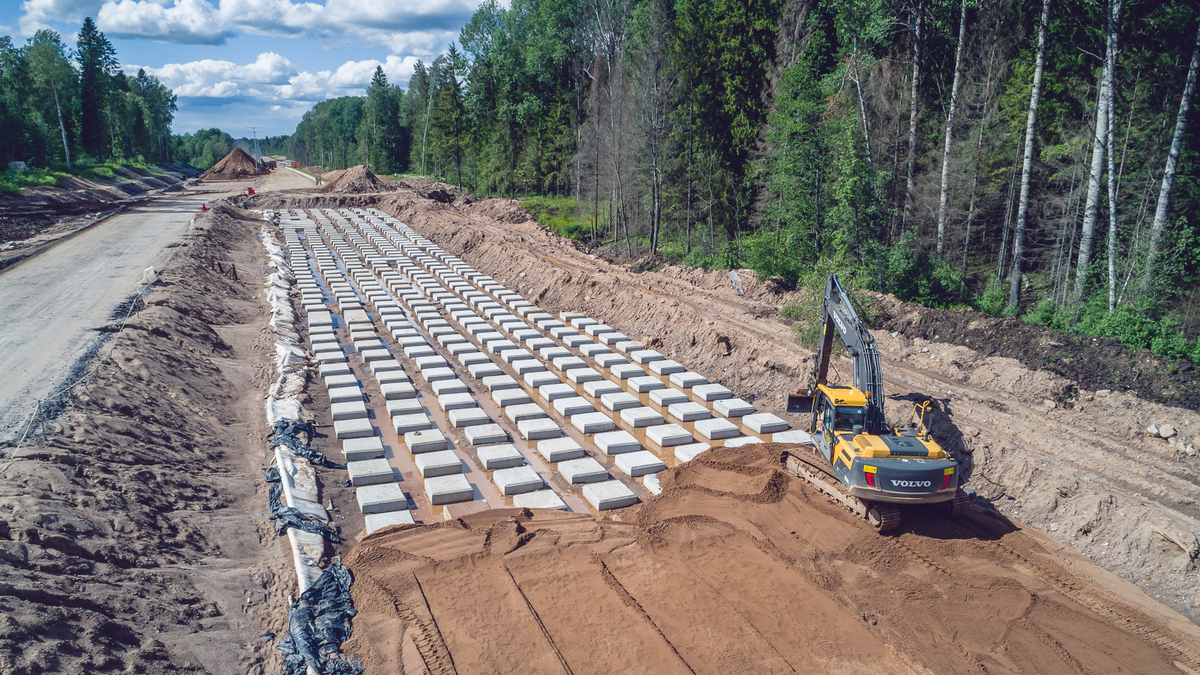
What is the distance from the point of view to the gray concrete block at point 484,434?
38.3ft

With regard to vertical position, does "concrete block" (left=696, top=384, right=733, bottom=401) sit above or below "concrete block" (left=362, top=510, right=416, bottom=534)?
above

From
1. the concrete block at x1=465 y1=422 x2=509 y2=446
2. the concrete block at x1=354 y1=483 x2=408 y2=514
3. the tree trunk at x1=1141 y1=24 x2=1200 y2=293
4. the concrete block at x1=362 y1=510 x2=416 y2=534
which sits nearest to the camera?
the concrete block at x1=362 y1=510 x2=416 y2=534

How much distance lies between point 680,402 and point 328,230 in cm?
2872

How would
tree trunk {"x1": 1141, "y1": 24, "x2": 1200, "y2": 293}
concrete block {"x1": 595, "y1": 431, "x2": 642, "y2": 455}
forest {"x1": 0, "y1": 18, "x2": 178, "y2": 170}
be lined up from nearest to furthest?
concrete block {"x1": 595, "y1": 431, "x2": 642, "y2": 455}
tree trunk {"x1": 1141, "y1": 24, "x2": 1200, "y2": 293}
forest {"x1": 0, "y1": 18, "x2": 178, "y2": 170}

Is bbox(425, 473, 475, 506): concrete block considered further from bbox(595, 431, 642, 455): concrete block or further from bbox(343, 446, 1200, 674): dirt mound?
bbox(595, 431, 642, 455): concrete block

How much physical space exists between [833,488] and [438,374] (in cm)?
913

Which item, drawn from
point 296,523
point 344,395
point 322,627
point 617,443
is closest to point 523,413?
point 617,443

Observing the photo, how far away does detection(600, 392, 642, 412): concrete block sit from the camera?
43.9 ft

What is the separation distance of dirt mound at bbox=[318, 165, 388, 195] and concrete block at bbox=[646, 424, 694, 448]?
4199cm

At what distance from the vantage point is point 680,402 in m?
13.7

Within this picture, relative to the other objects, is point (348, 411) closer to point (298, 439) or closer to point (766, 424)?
point (298, 439)

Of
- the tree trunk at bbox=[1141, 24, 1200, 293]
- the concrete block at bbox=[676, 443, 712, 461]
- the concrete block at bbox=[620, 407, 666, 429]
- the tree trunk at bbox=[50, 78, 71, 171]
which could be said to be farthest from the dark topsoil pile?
the tree trunk at bbox=[50, 78, 71, 171]

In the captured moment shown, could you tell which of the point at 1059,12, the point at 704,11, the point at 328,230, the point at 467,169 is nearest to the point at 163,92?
the point at 467,169

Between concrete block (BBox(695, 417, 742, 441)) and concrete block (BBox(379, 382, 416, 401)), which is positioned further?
concrete block (BBox(379, 382, 416, 401))
